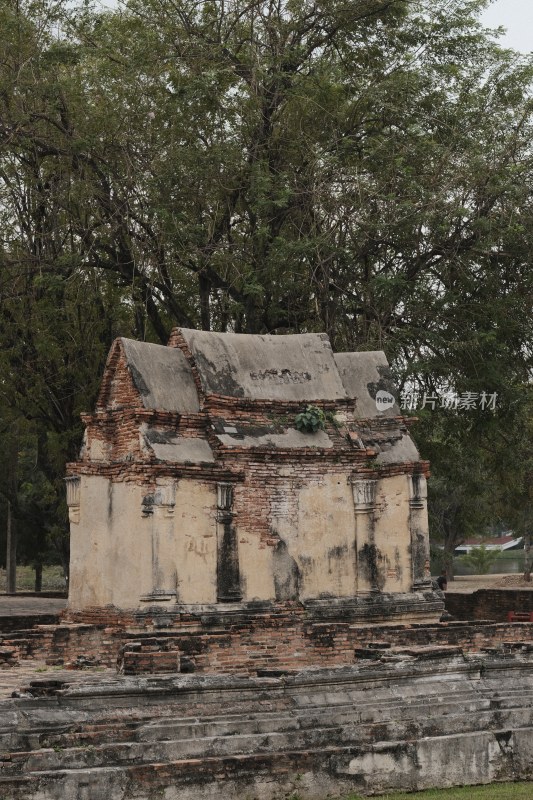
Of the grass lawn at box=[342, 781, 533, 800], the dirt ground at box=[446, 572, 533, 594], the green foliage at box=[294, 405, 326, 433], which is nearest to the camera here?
the grass lawn at box=[342, 781, 533, 800]

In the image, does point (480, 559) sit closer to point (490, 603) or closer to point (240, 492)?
point (490, 603)

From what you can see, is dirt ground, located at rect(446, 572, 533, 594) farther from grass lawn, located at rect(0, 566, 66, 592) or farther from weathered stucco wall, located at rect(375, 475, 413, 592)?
weathered stucco wall, located at rect(375, 475, 413, 592)

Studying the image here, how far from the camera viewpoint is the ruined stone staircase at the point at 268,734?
8688 millimetres

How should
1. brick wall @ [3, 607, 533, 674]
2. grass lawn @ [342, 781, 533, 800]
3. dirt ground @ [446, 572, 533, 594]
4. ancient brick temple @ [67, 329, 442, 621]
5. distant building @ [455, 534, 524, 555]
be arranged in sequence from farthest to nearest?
distant building @ [455, 534, 524, 555] → dirt ground @ [446, 572, 533, 594] → ancient brick temple @ [67, 329, 442, 621] → brick wall @ [3, 607, 533, 674] → grass lawn @ [342, 781, 533, 800]

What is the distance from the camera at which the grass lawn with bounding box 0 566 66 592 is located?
40575 mm

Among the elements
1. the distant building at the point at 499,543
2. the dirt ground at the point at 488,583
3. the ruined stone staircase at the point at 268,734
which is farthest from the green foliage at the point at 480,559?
the ruined stone staircase at the point at 268,734

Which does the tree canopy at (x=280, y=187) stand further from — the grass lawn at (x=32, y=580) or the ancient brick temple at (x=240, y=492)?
the grass lawn at (x=32, y=580)

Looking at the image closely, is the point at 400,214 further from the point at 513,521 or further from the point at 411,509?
the point at 513,521

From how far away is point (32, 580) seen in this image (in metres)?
47.7

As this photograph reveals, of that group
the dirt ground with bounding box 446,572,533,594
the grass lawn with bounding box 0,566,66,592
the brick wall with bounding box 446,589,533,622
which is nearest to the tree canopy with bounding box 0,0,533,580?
the brick wall with bounding box 446,589,533,622

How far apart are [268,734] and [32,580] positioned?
129ft

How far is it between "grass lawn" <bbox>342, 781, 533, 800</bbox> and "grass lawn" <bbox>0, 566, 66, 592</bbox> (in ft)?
96.3

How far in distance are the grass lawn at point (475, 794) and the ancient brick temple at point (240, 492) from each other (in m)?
4.36

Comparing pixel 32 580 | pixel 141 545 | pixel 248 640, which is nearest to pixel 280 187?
pixel 141 545
